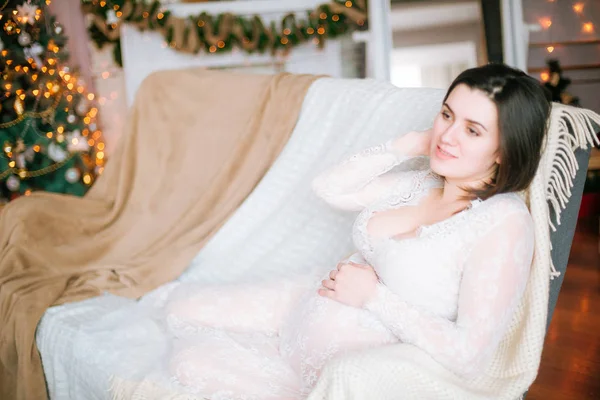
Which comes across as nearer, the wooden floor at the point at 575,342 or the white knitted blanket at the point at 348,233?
the white knitted blanket at the point at 348,233

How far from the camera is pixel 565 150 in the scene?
1.29 metres

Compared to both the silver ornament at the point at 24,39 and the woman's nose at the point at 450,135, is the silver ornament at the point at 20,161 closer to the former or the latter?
the silver ornament at the point at 24,39

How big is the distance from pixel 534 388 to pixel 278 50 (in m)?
2.70

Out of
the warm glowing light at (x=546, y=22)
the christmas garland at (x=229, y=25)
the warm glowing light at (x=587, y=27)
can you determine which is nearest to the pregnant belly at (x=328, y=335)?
the christmas garland at (x=229, y=25)

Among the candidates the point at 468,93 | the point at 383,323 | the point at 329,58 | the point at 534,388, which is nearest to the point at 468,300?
the point at 383,323

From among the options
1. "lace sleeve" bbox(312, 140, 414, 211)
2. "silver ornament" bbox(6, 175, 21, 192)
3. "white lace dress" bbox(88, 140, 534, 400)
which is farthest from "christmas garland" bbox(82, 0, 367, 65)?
"lace sleeve" bbox(312, 140, 414, 211)

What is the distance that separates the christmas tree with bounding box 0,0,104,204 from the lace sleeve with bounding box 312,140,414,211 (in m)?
2.60

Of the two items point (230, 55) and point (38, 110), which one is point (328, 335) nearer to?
point (230, 55)

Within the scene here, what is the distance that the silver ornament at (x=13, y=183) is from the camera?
3.57 meters

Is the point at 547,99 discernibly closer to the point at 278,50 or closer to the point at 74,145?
the point at 278,50

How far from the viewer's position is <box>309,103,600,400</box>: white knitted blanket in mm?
1056

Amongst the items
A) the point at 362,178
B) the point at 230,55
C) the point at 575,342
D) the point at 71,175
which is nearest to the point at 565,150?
the point at 362,178

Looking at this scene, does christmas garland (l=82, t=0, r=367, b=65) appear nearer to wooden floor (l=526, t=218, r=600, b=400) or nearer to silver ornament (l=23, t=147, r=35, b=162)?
silver ornament (l=23, t=147, r=35, b=162)

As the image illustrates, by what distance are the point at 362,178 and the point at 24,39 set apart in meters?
2.80
